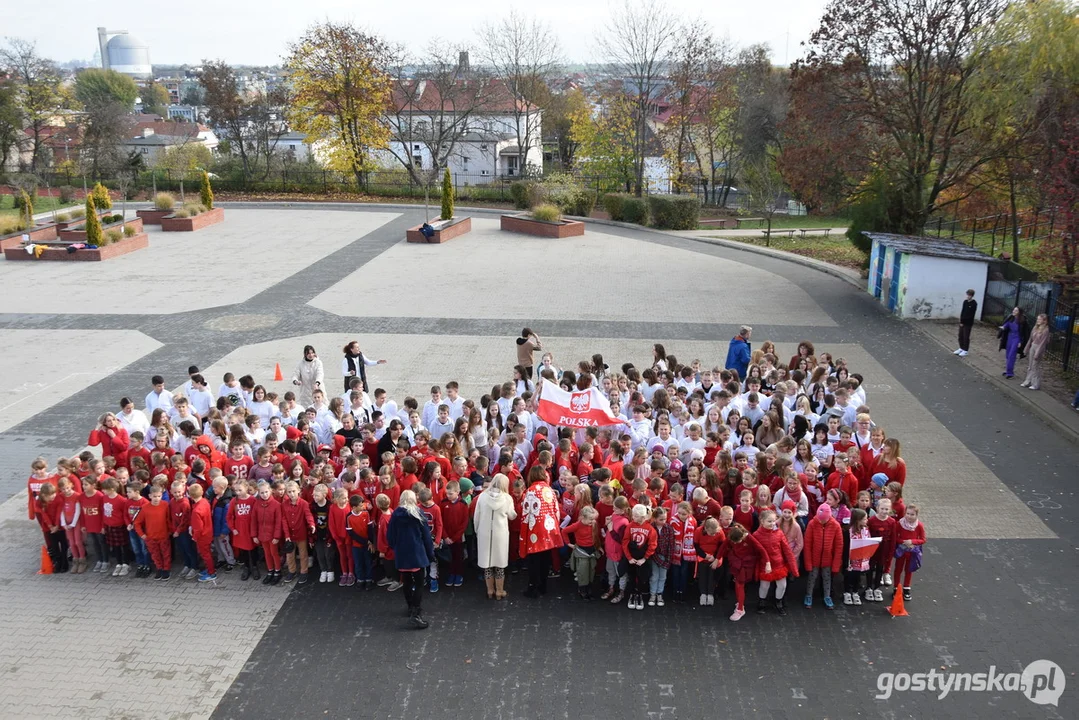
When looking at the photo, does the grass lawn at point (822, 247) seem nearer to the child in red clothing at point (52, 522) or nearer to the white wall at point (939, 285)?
the white wall at point (939, 285)

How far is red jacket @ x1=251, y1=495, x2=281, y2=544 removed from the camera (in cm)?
859

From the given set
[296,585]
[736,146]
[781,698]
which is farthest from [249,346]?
[736,146]

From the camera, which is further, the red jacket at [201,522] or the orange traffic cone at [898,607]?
the red jacket at [201,522]

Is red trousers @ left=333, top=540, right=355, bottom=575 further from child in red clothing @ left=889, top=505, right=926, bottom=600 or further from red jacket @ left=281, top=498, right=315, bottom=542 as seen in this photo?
child in red clothing @ left=889, top=505, right=926, bottom=600

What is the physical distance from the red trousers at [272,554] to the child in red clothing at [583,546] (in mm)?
2347

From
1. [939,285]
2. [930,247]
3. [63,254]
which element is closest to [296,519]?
[939,285]

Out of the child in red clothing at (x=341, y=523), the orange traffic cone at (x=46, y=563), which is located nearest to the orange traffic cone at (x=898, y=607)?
the child in red clothing at (x=341, y=523)

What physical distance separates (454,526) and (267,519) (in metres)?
1.95

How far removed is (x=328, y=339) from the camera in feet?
60.2

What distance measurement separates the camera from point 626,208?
36.0 m

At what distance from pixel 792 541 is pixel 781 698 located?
5.52 feet

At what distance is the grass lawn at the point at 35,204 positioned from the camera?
4000cm

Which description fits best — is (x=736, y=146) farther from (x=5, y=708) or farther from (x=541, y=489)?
(x=5, y=708)

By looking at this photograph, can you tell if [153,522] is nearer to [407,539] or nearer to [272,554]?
[272,554]
